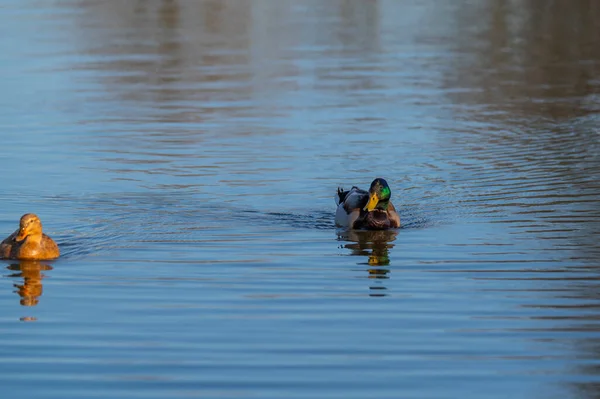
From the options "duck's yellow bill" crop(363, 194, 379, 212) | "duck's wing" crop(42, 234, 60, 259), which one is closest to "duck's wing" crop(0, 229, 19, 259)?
"duck's wing" crop(42, 234, 60, 259)

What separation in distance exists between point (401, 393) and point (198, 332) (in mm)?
1980

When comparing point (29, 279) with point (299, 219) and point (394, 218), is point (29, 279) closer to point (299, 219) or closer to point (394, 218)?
point (299, 219)

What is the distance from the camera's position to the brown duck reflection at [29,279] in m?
10.9

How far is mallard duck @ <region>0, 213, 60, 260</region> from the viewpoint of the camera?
39.6 ft

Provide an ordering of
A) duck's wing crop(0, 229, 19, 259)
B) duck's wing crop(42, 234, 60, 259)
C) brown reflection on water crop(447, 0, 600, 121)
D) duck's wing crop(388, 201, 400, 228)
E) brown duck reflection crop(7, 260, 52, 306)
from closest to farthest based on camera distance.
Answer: brown duck reflection crop(7, 260, 52, 306) → duck's wing crop(42, 234, 60, 259) → duck's wing crop(0, 229, 19, 259) → duck's wing crop(388, 201, 400, 228) → brown reflection on water crop(447, 0, 600, 121)

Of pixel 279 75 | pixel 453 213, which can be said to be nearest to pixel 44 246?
pixel 453 213

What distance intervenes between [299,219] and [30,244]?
3.63 metres

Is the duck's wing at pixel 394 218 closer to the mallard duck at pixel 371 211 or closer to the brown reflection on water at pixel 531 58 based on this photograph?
the mallard duck at pixel 371 211

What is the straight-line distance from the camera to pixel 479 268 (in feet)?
38.9

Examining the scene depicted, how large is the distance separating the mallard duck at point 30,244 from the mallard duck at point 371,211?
143 inches

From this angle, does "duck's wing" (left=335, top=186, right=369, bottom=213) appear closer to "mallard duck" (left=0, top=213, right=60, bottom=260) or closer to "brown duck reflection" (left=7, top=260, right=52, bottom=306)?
"mallard duck" (left=0, top=213, right=60, bottom=260)

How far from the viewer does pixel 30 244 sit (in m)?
12.0

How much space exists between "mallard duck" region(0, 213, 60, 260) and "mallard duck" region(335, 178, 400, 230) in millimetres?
3633

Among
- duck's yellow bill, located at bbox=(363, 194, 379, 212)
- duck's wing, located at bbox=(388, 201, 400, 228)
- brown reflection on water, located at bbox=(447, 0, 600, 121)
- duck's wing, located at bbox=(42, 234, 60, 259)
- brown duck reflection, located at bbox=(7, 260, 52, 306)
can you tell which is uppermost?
brown reflection on water, located at bbox=(447, 0, 600, 121)
